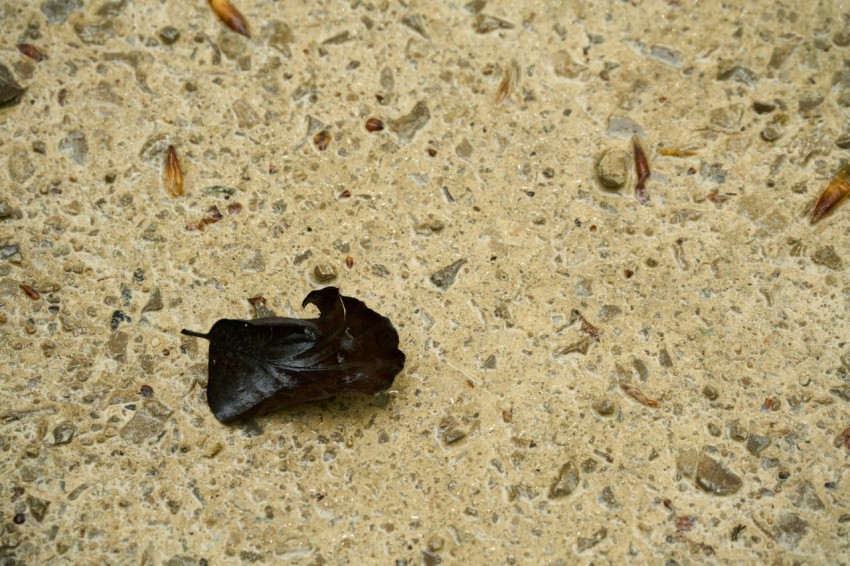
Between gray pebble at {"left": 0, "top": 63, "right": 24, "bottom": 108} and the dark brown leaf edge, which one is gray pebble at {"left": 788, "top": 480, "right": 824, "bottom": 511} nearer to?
the dark brown leaf edge

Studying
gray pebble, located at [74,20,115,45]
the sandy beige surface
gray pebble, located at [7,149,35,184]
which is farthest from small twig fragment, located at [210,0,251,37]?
gray pebble, located at [7,149,35,184]

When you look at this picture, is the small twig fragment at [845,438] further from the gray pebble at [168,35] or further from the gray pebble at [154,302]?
the gray pebble at [168,35]

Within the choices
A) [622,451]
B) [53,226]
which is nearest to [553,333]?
[622,451]

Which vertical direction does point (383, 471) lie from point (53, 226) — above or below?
below

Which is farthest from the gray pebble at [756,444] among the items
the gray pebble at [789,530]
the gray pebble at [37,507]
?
the gray pebble at [37,507]

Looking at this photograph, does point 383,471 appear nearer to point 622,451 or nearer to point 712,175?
point 622,451

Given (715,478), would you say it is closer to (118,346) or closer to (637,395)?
(637,395)

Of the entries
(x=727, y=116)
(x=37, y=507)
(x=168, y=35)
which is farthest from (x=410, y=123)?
(x=37, y=507)
